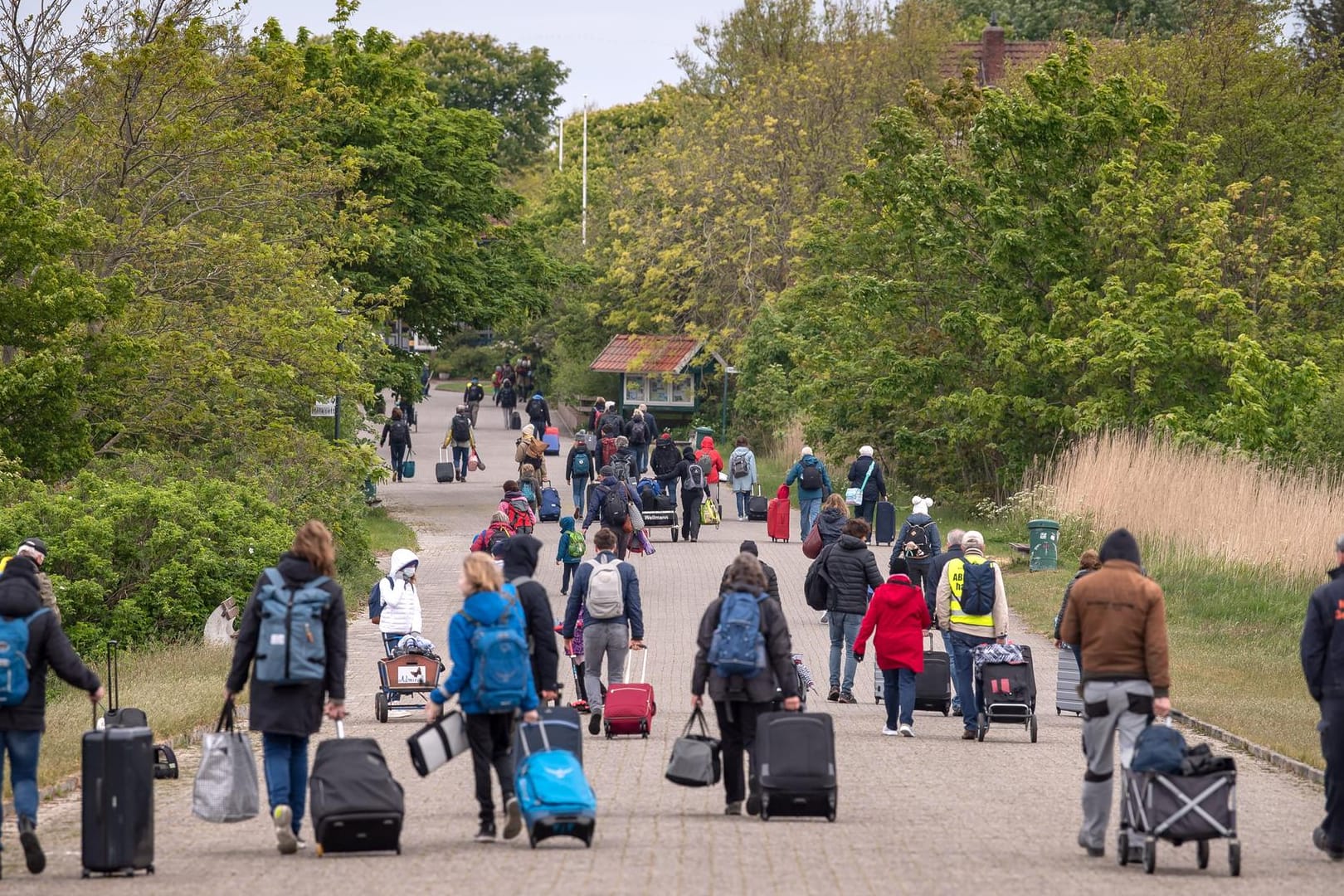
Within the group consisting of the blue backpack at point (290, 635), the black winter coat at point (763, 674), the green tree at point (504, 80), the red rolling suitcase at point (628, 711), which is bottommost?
the red rolling suitcase at point (628, 711)

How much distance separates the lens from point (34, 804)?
977cm

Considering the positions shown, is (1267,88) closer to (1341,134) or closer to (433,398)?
(1341,134)

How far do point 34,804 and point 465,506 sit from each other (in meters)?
31.4

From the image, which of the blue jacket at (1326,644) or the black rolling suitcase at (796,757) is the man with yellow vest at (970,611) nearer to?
the black rolling suitcase at (796,757)

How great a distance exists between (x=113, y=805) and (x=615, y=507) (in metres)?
15.2

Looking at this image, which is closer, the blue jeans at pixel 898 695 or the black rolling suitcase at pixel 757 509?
the blue jeans at pixel 898 695

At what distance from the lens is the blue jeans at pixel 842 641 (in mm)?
17516

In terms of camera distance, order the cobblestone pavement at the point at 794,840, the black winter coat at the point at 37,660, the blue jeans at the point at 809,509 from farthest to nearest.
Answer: the blue jeans at the point at 809,509 → the black winter coat at the point at 37,660 → the cobblestone pavement at the point at 794,840

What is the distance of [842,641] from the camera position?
18.1 metres

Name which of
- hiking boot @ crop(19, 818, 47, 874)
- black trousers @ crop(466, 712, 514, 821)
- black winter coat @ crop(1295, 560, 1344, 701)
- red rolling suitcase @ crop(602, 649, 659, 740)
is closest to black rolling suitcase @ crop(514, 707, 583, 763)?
black trousers @ crop(466, 712, 514, 821)

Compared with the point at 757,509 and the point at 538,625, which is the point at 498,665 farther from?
the point at 757,509

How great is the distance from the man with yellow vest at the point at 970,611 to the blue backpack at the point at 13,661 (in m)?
8.15

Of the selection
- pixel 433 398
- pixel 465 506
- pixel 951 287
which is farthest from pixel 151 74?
pixel 433 398

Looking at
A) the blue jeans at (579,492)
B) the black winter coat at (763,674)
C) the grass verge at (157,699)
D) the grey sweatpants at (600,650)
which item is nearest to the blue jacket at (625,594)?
the grey sweatpants at (600,650)
